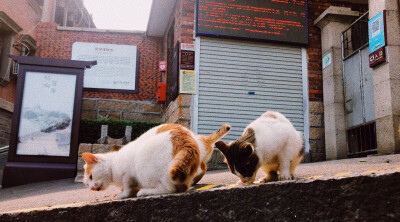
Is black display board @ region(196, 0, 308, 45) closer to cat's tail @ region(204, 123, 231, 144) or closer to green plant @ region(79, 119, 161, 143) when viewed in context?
green plant @ region(79, 119, 161, 143)

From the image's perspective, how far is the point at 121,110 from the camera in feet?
38.3

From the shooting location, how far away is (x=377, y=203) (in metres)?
1.82

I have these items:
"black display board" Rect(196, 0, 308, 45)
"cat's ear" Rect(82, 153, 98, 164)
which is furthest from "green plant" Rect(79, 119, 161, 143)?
"cat's ear" Rect(82, 153, 98, 164)

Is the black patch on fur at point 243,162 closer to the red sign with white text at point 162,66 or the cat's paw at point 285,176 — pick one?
the cat's paw at point 285,176

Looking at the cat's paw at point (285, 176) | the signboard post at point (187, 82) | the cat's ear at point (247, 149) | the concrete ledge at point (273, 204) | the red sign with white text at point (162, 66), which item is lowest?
the concrete ledge at point (273, 204)

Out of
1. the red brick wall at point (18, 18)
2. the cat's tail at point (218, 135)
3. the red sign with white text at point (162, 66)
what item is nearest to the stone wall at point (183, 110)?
the red sign with white text at point (162, 66)

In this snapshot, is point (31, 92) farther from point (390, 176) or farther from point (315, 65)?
point (390, 176)

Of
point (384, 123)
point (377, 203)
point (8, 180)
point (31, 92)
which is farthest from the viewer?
point (31, 92)

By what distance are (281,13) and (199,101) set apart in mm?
3133

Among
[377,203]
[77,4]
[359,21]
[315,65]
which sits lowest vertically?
[377,203]

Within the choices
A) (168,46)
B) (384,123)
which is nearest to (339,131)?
(384,123)

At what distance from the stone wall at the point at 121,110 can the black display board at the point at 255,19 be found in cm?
464

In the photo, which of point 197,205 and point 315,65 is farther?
point 315,65

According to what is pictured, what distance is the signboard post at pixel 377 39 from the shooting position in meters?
6.58
